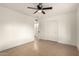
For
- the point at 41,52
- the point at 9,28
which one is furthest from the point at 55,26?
the point at 9,28

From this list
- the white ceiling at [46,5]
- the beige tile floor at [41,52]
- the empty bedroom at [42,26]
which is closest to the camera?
the white ceiling at [46,5]

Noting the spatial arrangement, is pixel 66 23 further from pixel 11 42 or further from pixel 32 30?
pixel 11 42

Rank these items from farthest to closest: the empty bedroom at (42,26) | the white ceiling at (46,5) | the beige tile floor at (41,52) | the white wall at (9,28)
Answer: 1. the white wall at (9,28)
2. the beige tile floor at (41,52)
3. the empty bedroom at (42,26)
4. the white ceiling at (46,5)

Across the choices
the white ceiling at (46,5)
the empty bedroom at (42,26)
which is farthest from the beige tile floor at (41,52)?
the white ceiling at (46,5)

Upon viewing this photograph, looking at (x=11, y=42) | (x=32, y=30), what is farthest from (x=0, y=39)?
(x=32, y=30)

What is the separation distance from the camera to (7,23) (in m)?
2.53

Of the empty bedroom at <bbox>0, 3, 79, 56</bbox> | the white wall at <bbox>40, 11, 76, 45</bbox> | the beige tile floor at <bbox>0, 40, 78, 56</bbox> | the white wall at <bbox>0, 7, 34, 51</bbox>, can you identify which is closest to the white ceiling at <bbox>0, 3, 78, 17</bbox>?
the empty bedroom at <bbox>0, 3, 79, 56</bbox>

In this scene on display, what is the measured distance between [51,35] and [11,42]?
4.86 ft

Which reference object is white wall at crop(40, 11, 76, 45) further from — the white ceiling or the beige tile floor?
the beige tile floor

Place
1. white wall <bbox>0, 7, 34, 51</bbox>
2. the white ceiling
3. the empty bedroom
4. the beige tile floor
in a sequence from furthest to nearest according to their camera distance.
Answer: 1. white wall <bbox>0, 7, 34, 51</bbox>
2. the beige tile floor
3. the empty bedroom
4. the white ceiling

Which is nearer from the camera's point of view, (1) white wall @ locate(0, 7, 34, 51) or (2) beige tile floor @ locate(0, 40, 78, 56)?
(2) beige tile floor @ locate(0, 40, 78, 56)

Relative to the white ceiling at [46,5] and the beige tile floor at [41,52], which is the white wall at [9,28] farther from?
the white ceiling at [46,5]

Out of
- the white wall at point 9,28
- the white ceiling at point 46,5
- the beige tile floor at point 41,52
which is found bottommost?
the beige tile floor at point 41,52

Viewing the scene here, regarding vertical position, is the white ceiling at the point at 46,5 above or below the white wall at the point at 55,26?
above
